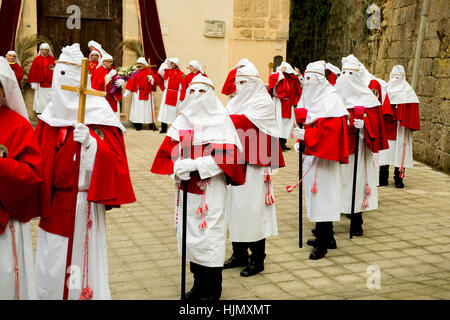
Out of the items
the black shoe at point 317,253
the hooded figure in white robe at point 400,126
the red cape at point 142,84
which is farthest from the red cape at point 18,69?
the black shoe at point 317,253

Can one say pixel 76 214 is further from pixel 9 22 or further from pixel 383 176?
pixel 9 22

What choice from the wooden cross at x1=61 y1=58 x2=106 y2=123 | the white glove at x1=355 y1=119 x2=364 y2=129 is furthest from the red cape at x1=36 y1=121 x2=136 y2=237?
the white glove at x1=355 y1=119 x2=364 y2=129

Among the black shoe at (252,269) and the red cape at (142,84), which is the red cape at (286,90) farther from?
the black shoe at (252,269)

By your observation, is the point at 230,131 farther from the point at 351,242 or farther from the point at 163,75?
the point at 163,75

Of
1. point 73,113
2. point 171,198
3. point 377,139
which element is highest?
point 73,113

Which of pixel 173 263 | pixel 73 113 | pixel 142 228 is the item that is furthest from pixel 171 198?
pixel 73 113

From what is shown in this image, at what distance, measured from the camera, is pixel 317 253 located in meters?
6.11

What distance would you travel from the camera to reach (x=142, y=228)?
7.03 m

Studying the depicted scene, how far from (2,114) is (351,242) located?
463 centimetres

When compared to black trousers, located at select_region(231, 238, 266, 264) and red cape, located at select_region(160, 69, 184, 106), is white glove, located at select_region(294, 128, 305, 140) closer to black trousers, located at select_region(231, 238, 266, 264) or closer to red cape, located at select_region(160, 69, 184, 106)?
black trousers, located at select_region(231, 238, 266, 264)

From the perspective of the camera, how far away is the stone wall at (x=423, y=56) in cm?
1130

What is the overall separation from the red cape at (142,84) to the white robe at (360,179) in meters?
9.07

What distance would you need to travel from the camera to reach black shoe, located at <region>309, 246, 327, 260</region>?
6.09 m

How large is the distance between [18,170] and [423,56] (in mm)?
10859
